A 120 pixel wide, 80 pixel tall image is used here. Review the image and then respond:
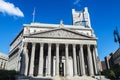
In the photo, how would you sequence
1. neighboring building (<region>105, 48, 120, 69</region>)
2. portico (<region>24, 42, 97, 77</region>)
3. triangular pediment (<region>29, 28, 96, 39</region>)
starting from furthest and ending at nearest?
1. neighboring building (<region>105, 48, 120, 69</region>)
2. triangular pediment (<region>29, 28, 96, 39</region>)
3. portico (<region>24, 42, 97, 77</region>)

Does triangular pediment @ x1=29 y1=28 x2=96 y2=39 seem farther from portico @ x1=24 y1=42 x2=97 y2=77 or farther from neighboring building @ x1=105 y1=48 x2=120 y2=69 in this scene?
neighboring building @ x1=105 y1=48 x2=120 y2=69

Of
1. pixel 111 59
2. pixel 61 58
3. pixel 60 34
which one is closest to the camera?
pixel 60 34

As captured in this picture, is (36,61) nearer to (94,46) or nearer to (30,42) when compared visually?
(30,42)

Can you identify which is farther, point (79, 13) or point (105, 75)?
point (79, 13)

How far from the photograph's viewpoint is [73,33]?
145 feet

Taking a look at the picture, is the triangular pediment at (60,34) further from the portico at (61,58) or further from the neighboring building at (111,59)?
the neighboring building at (111,59)

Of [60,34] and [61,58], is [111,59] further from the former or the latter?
[60,34]

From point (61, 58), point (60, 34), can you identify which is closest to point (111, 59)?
point (61, 58)

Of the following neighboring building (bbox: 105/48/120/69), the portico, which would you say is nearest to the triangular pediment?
the portico

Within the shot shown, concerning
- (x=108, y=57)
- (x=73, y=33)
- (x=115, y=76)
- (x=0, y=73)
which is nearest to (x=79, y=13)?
(x=108, y=57)

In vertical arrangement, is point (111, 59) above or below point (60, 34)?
below

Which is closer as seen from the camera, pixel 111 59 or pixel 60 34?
pixel 60 34

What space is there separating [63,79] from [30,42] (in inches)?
582

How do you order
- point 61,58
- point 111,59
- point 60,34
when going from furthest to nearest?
point 111,59 → point 61,58 → point 60,34
